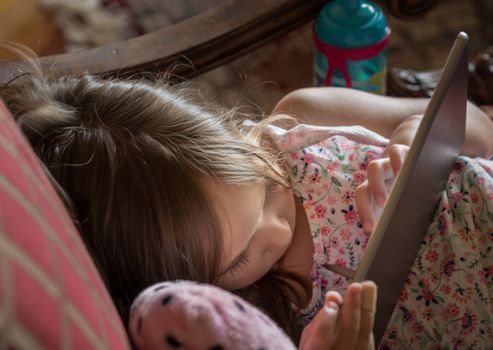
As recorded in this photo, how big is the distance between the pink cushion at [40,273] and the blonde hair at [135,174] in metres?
0.34

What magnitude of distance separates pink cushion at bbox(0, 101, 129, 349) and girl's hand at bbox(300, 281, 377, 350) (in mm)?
184

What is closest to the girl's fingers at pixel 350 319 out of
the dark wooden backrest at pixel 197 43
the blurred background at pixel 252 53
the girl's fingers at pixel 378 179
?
the girl's fingers at pixel 378 179

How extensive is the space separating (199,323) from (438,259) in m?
0.57

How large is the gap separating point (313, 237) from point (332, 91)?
0.99 ft

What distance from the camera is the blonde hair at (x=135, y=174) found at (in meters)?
0.80

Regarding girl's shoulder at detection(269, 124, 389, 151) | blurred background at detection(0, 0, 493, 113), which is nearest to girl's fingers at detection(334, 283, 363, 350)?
girl's shoulder at detection(269, 124, 389, 151)

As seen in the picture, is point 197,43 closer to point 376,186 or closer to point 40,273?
point 376,186

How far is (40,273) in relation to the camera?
36cm

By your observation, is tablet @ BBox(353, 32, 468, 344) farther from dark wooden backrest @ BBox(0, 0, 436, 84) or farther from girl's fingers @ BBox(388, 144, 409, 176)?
dark wooden backrest @ BBox(0, 0, 436, 84)

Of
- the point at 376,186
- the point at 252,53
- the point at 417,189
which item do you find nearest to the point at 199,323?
the point at 417,189

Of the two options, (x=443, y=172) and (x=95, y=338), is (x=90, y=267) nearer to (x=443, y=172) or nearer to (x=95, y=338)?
(x=95, y=338)

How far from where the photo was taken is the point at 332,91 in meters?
1.19

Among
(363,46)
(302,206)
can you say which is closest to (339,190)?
(302,206)

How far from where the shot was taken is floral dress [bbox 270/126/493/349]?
939 millimetres
